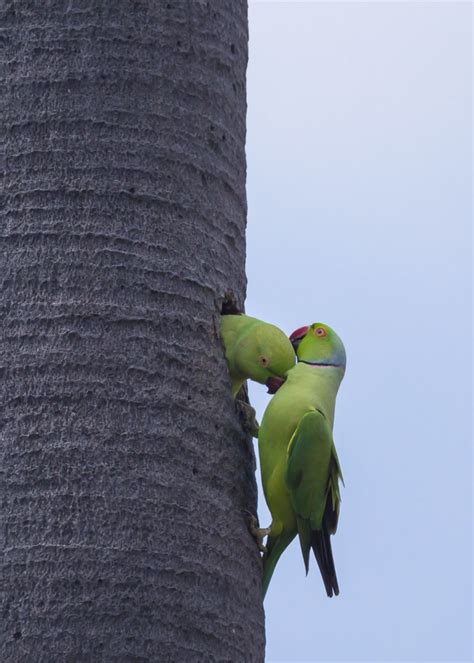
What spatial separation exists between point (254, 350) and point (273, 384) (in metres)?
0.26

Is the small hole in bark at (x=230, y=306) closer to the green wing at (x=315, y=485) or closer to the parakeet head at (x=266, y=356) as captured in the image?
the parakeet head at (x=266, y=356)

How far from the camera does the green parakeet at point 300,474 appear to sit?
2.60m

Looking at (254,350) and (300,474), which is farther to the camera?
(300,474)

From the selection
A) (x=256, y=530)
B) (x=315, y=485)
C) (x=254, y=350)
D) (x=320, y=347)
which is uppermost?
(x=320, y=347)

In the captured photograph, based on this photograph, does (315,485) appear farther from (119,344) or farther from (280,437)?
(119,344)


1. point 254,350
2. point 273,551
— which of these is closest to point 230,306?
point 254,350

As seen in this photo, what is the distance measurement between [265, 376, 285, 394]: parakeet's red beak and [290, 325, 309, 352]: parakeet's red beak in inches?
13.7

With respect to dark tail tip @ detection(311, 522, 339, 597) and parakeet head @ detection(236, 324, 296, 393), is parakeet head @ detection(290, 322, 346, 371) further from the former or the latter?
dark tail tip @ detection(311, 522, 339, 597)

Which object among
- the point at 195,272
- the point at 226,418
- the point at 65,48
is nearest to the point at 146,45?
the point at 65,48

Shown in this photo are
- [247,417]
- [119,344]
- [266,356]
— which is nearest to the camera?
[119,344]

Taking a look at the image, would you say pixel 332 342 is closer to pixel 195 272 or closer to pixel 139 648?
pixel 195 272

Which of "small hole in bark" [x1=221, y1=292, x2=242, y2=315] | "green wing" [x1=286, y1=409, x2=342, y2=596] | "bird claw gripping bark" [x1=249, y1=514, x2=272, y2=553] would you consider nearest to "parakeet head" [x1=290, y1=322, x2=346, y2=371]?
"green wing" [x1=286, y1=409, x2=342, y2=596]

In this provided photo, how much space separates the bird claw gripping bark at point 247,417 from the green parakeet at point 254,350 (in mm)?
32

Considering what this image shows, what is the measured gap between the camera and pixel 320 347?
9.75 ft
